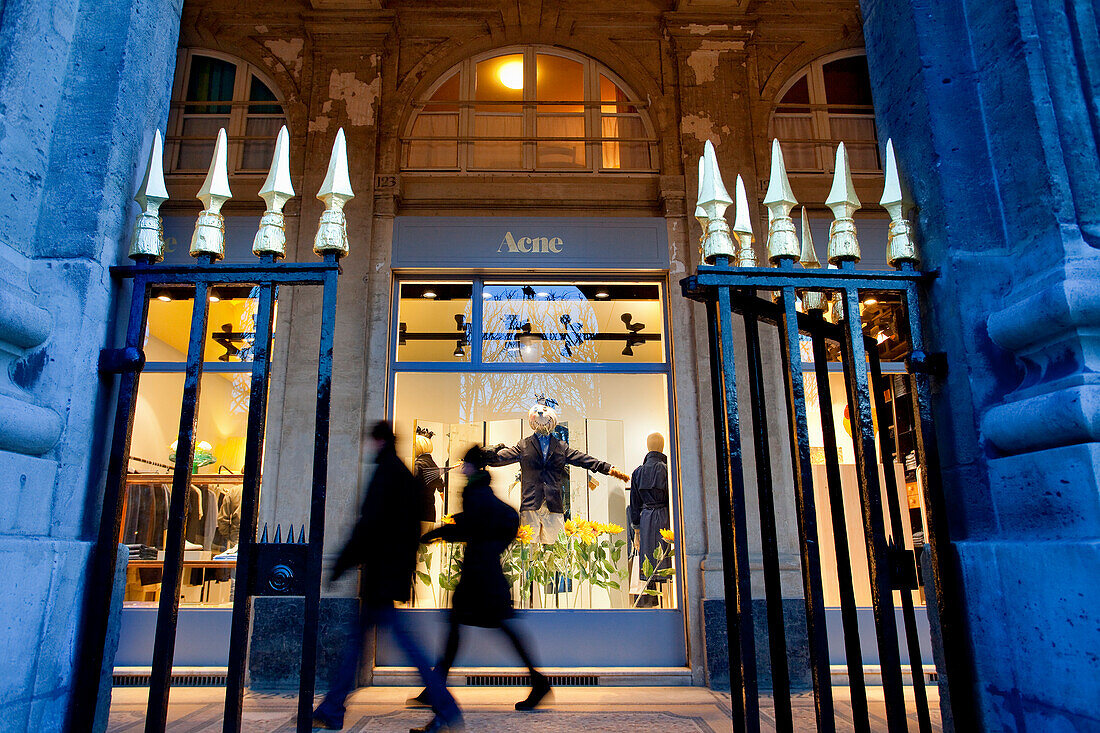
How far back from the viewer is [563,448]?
7.98m

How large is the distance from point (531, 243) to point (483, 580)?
13.0 feet

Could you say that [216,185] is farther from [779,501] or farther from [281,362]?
[779,501]

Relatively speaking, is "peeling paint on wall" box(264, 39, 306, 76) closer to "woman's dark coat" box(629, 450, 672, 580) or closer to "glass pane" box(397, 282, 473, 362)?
"glass pane" box(397, 282, 473, 362)

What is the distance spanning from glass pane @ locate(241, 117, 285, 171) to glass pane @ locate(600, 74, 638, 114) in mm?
3801

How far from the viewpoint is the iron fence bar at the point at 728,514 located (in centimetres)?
242

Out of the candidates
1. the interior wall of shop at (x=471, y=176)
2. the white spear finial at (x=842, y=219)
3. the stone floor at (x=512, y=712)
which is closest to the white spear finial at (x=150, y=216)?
the white spear finial at (x=842, y=219)

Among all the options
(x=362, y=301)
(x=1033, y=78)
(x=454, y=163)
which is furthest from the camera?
(x=454, y=163)

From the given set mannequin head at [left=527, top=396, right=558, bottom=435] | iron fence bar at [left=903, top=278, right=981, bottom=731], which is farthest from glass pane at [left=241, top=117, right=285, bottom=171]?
iron fence bar at [left=903, top=278, right=981, bottom=731]

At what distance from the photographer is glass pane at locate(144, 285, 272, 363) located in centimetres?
777

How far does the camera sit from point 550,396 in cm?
791

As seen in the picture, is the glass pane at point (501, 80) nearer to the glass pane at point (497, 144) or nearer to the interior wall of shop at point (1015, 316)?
the glass pane at point (497, 144)

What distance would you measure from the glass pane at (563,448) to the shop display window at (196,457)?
1866mm

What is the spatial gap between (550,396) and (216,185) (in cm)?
559

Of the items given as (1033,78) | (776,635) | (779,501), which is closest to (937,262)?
(1033,78)
